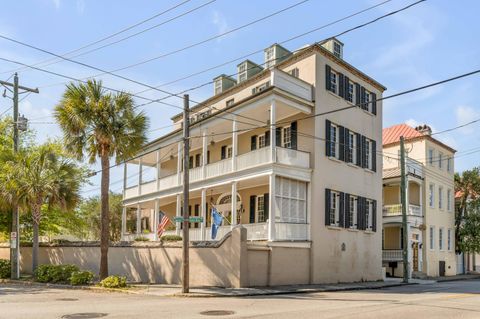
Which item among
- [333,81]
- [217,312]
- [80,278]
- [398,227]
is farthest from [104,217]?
[398,227]

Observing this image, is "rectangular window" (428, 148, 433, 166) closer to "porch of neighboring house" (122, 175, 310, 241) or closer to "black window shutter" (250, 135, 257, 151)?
"black window shutter" (250, 135, 257, 151)

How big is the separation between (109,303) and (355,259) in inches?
621

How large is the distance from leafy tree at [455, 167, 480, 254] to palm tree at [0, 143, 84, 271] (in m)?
30.5

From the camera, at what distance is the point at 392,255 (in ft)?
118

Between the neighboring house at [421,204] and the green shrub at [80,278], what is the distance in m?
21.3

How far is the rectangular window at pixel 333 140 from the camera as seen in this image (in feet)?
86.5

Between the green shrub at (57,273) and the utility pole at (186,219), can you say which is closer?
the utility pole at (186,219)

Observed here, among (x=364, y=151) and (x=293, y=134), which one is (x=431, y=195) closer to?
(x=364, y=151)

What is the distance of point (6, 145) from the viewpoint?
32406mm

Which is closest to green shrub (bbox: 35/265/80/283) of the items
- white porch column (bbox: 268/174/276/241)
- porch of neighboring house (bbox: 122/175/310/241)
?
porch of neighboring house (bbox: 122/175/310/241)

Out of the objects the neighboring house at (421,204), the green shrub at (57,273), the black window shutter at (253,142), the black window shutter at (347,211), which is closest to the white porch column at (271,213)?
the black window shutter at (347,211)

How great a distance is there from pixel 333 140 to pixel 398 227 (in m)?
13.8

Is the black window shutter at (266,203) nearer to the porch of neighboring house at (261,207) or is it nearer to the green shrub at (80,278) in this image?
the porch of neighboring house at (261,207)

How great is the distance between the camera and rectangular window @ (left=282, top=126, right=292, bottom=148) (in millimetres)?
26203
